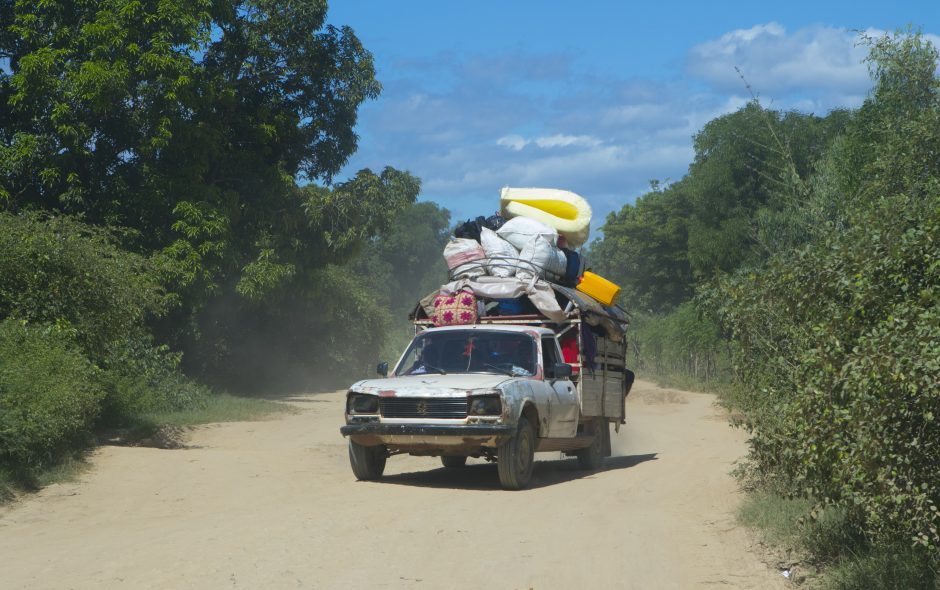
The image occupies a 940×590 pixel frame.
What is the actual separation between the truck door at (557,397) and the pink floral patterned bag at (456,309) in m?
1.17

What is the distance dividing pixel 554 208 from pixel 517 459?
5.00 metres

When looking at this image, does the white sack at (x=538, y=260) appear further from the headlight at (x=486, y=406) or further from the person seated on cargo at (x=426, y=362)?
the headlight at (x=486, y=406)

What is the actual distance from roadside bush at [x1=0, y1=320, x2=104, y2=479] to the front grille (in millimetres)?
4049

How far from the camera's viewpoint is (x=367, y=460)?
12312mm

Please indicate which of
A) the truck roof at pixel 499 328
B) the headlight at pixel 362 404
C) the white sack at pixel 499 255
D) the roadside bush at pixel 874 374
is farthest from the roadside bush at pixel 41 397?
the roadside bush at pixel 874 374

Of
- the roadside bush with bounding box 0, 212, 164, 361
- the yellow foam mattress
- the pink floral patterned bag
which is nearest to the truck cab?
the pink floral patterned bag

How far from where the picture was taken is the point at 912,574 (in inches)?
262

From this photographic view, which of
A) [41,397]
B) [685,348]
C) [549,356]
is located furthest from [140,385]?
[685,348]

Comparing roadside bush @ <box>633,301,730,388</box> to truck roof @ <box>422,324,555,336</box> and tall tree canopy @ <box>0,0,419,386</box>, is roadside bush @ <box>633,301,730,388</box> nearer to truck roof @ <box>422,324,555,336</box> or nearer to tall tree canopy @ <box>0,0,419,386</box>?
tall tree canopy @ <box>0,0,419,386</box>

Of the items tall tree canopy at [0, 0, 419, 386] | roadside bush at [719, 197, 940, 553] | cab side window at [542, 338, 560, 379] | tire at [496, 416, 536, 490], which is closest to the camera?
roadside bush at [719, 197, 940, 553]

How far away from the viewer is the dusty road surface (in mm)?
7242

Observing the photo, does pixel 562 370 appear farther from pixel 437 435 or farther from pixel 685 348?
pixel 685 348

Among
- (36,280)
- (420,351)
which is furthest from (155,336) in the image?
(420,351)

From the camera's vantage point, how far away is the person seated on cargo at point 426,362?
1288 centimetres
